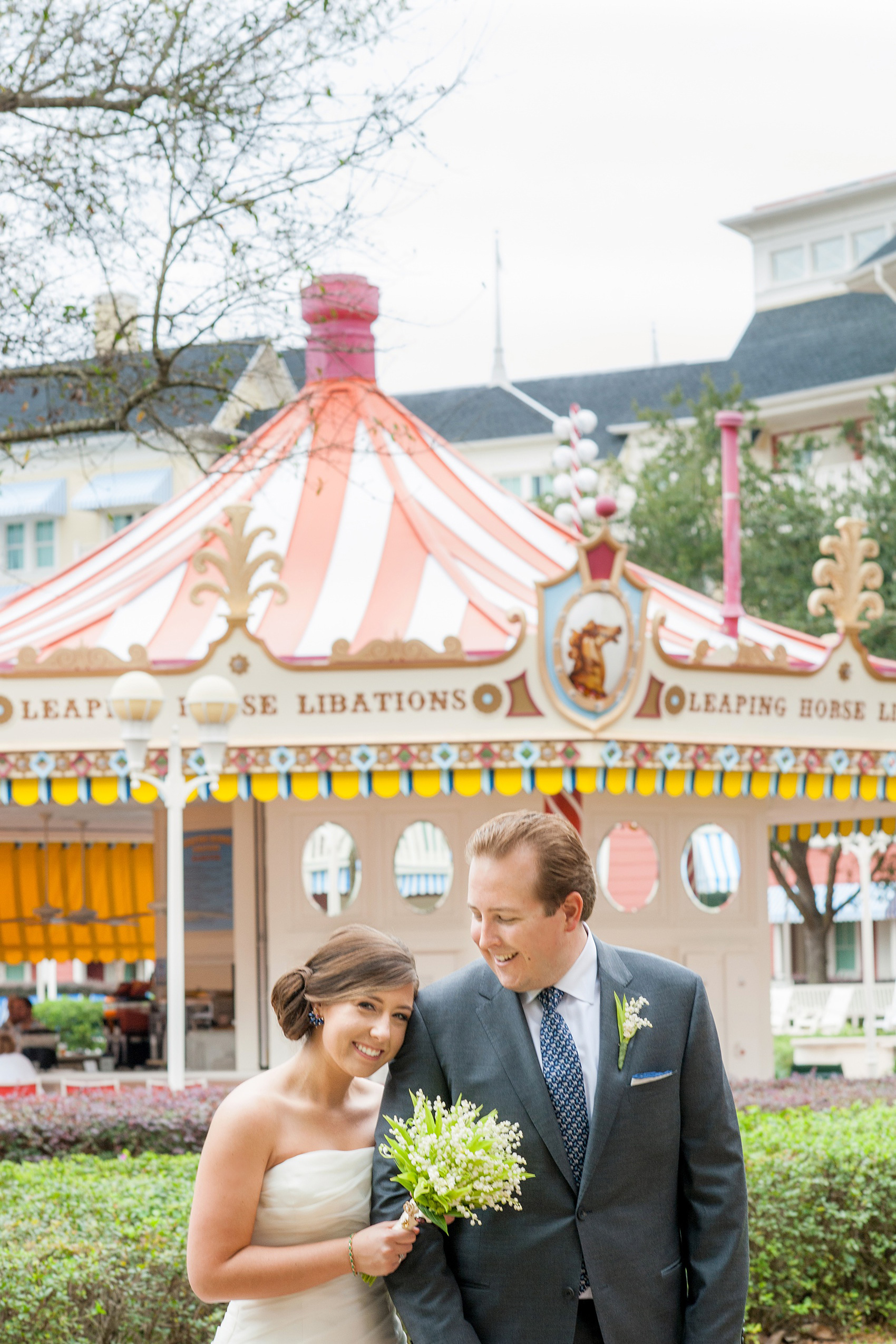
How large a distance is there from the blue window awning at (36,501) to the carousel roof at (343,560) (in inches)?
855

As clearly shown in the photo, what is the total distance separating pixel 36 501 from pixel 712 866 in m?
25.1

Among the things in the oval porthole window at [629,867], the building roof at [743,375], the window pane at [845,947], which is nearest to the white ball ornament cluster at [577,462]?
the oval porthole window at [629,867]

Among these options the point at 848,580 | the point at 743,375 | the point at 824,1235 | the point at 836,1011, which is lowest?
the point at 836,1011

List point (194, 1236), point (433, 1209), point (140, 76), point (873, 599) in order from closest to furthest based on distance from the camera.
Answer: point (433, 1209) < point (194, 1236) < point (140, 76) < point (873, 599)

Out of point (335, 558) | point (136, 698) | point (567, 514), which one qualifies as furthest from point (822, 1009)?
point (136, 698)

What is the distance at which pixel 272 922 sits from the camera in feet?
40.8

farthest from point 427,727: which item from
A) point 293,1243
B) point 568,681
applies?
point 293,1243

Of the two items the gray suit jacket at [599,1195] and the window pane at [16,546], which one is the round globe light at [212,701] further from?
the window pane at [16,546]

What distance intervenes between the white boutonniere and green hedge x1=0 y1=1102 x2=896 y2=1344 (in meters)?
2.96

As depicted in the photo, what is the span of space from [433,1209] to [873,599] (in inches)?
411

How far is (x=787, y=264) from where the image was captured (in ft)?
130

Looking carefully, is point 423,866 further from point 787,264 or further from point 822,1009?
point 787,264

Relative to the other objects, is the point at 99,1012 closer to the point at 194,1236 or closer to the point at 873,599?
the point at 873,599

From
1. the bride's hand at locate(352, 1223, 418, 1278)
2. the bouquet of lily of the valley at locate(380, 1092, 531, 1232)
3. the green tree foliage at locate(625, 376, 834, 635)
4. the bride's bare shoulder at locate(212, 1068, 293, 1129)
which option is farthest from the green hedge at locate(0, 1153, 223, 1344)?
the green tree foliage at locate(625, 376, 834, 635)
